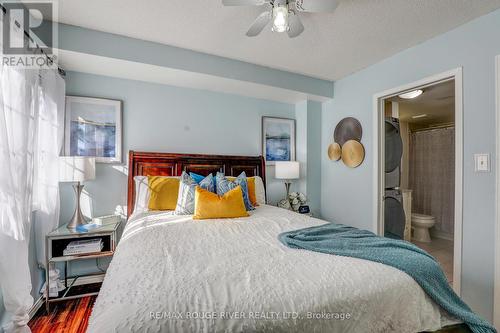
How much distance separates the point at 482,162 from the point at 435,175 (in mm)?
2941

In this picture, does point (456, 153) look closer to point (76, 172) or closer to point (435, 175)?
point (435, 175)

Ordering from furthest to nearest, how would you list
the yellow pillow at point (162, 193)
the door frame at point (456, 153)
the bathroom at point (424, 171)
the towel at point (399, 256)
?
the bathroom at point (424, 171) < the yellow pillow at point (162, 193) < the door frame at point (456, 153) < the towel at point (399, 256)

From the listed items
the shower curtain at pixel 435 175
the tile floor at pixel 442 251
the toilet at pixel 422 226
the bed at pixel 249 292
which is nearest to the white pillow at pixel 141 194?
the bed at pixel 249 292

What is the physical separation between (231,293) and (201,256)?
40 cm

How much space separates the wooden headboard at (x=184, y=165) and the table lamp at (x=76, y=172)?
0.45 meters

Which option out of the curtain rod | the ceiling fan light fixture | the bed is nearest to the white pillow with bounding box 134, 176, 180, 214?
the bed

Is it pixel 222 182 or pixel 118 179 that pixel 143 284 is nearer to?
pixel 222 182

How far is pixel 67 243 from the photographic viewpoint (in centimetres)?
229

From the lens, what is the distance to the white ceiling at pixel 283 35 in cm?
187

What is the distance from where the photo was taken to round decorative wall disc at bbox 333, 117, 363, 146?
3.13 meters

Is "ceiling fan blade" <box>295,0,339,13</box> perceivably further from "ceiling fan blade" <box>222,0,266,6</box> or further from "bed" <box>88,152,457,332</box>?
"bed" <box>88,152,457,332</box>

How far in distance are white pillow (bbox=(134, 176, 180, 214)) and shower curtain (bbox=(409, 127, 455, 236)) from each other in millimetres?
4918

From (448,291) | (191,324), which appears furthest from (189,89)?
(448,291)

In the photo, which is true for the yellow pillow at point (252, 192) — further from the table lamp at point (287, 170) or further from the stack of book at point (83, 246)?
the stack of book at point (83, 246)
